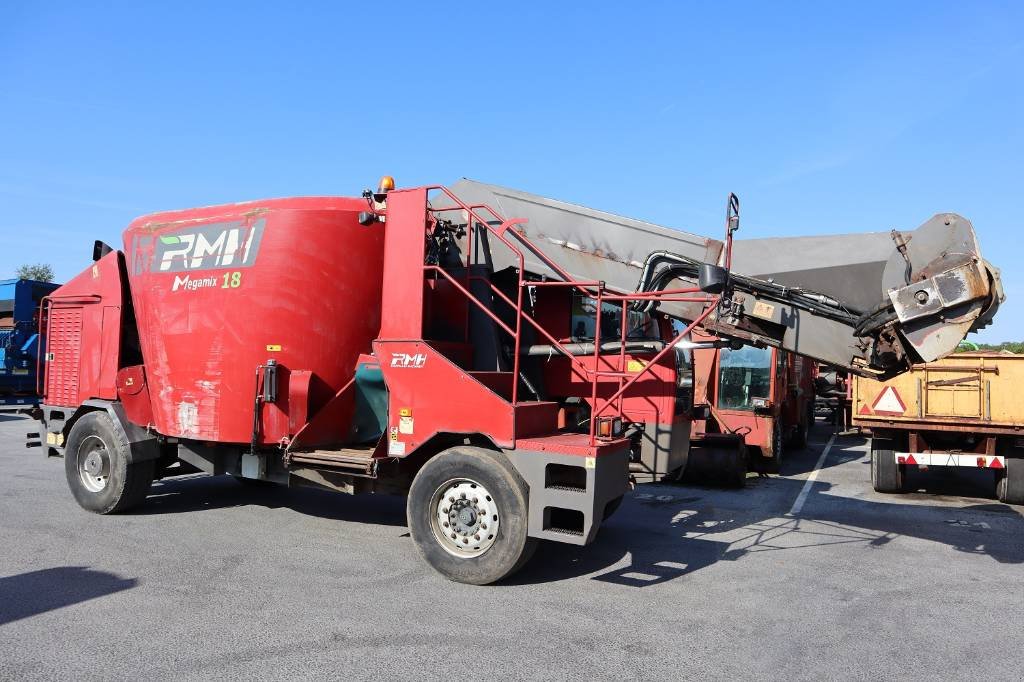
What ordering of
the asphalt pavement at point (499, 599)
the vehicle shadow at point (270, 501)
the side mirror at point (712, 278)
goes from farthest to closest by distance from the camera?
the vehicle shadow at point (270, 501) → the side mirror at point (712, 278) → the asphalt pavement at point (499, 599)

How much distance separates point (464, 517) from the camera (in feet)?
18.3

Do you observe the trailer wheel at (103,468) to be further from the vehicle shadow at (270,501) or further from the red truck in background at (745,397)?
the red truck in background at (745,397)

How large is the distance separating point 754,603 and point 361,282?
171 inches

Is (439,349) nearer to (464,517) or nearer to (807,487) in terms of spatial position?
(464,517)

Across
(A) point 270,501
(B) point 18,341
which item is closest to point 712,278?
(A) point 270,501

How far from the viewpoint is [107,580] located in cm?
541

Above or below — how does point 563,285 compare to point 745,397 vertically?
above

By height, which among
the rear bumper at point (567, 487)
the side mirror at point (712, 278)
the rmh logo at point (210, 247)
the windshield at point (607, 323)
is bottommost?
the rear bumper at point (567, 487)

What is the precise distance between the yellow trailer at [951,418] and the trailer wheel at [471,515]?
670cm

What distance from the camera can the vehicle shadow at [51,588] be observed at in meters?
4.78

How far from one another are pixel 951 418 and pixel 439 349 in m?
7.74

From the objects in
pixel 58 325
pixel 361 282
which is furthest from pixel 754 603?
pixel 58 325

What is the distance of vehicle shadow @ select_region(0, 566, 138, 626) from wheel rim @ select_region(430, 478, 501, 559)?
92.3 inches

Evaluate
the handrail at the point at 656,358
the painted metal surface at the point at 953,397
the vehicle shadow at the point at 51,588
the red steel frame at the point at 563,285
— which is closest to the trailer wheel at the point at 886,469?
the painted metal surface at the point at 953,397
